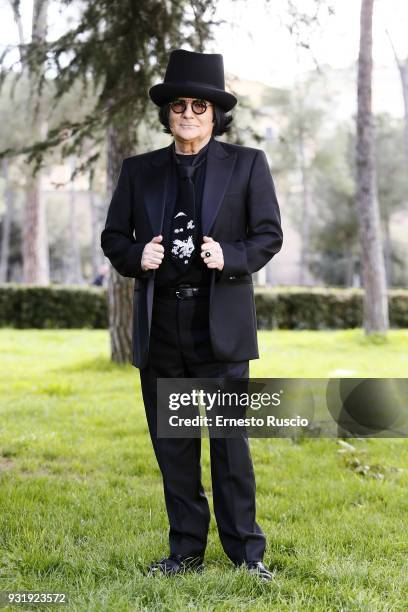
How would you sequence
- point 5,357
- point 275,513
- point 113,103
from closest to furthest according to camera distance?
point 275,513
point 113,103
point 5,357

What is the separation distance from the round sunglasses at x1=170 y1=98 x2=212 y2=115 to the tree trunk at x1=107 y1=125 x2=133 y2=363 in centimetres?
597

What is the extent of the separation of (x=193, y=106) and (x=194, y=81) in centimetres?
11

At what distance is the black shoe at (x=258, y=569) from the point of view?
11.0 ft

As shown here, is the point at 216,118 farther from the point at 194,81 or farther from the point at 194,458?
the point at 194,458

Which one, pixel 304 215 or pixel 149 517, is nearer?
pixel 149 517

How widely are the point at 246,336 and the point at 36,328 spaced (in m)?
14.4

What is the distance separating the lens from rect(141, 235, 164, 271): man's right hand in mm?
3229

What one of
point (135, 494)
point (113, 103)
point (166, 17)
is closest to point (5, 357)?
point (113, 103)

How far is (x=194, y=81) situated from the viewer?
3.38 m

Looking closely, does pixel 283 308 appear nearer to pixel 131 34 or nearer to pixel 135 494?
pixel 131 34

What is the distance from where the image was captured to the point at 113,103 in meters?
7.30

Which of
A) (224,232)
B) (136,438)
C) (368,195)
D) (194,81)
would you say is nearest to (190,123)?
(194,81)

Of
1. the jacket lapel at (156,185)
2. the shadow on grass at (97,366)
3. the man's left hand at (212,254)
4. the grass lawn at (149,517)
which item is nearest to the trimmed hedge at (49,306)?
the shadow on grass at (97,366)
